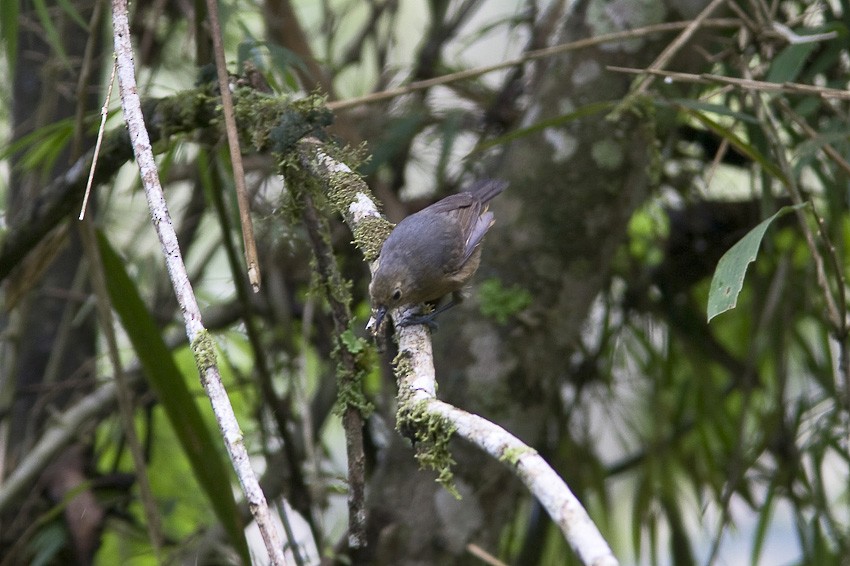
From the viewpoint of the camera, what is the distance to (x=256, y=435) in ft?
11.8

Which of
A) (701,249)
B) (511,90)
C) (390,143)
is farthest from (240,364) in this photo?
(701,249)

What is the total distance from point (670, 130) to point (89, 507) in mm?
2481

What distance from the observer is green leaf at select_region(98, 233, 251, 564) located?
254cm

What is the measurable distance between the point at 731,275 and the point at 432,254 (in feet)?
2.77

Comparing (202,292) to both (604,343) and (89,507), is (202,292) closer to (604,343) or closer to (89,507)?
(89,507)

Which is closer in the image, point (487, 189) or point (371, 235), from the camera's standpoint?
point (371, 235)

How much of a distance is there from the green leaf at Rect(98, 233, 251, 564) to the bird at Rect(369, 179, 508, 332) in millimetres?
645

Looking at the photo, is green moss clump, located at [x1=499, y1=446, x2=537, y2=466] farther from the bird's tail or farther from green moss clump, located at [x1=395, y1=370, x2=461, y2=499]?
the bird's tail

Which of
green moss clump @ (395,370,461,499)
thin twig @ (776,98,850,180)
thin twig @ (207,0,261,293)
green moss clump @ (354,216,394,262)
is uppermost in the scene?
thin twig @ (207,0,261,293)

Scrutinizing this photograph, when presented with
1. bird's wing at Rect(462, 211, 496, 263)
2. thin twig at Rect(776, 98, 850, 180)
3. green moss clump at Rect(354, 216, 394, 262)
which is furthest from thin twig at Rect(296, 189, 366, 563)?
thin twig at Rect(776, 98, 850, 180)

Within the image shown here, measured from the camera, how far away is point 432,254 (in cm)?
247

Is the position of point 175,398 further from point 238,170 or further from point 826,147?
point 826,147

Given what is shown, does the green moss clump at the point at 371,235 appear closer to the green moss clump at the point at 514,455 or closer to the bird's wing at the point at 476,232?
the bird's wing at the point at 476,232

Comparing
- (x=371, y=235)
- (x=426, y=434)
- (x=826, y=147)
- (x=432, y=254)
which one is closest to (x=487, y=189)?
(x=432, y=254)
